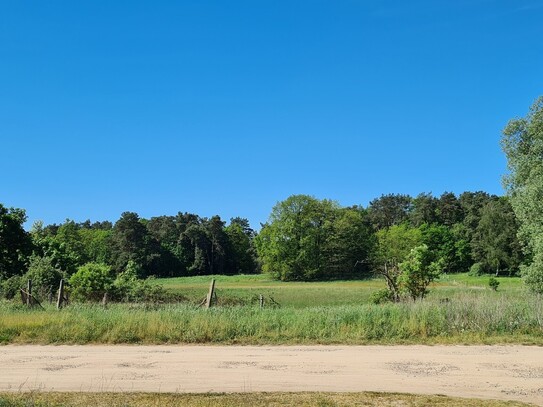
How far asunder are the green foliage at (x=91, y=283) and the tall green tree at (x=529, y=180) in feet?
84.8

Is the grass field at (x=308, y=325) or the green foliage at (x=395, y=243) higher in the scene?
the green foliage at (x=395, y=243)

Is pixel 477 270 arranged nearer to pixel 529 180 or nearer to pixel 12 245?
pixel 529 180

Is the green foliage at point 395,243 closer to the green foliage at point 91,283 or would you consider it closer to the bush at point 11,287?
the green foliage at point 91,283

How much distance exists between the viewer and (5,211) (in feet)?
147

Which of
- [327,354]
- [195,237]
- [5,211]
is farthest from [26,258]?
[195,237]

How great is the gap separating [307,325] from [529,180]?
77.2 ft

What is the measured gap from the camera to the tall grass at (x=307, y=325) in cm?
1634

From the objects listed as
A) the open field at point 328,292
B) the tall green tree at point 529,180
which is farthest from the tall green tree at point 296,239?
the tall green tree at point 529,180

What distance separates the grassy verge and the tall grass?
7.09m

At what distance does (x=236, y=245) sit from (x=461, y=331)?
4660 inches

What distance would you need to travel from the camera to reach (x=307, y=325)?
56.4 ft

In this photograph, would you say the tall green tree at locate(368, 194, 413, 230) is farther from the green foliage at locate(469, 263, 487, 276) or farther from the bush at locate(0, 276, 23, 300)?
the bush at locate(0, 276, 23, 300)

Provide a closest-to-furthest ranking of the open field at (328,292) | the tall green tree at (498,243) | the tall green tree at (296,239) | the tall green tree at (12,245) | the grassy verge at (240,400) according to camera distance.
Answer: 1. the grassy verge at (240,400)
2. the open field at (328,292)
3. the tall green tree at (12,245)
4. the tall green tree at (498,243)
5. the tall green tree at (296,239)

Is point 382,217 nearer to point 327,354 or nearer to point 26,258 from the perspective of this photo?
point 26,258
